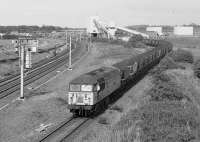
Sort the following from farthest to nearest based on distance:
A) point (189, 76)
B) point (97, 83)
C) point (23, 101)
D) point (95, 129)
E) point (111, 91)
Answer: point (189, 76) < point (23, 101) < point (111, 91) < point (97, 83) < point (95, 129)

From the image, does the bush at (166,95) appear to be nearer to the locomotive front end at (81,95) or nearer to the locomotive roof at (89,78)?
the locomotive roof at (89,78)

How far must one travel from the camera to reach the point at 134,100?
118 feet

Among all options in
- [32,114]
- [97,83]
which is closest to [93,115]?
[97,83]

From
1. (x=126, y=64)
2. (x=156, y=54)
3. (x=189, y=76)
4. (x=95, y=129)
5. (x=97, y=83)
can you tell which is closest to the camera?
(x=95, y=129)

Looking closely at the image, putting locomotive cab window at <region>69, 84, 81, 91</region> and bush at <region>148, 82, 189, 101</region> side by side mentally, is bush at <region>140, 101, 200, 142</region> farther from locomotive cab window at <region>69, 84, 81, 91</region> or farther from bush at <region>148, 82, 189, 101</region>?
locomotive cab window at <region>69, 84, 81, 91</region>

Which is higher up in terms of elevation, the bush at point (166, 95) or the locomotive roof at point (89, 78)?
the locomotive roof at point (89, 78)

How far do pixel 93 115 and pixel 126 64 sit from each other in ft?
40.3

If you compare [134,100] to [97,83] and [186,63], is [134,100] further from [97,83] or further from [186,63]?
[186,63]

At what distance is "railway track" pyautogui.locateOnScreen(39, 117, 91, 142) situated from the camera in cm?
2261

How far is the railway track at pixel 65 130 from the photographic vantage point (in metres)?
22.6

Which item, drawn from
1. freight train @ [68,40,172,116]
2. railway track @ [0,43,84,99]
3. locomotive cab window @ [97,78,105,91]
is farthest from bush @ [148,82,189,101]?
railway track @ [0,43,84,99]

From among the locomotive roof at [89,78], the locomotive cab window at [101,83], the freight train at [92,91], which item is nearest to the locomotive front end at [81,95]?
the freight train at [92,91]

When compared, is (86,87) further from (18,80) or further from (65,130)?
(18,80)

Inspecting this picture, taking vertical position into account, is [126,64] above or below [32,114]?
above
